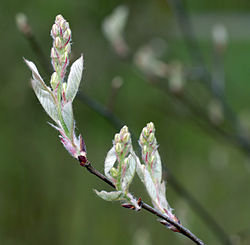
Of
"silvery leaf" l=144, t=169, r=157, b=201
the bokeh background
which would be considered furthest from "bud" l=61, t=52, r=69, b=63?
the bokeh background

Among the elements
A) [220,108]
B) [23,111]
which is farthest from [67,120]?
[23,111]

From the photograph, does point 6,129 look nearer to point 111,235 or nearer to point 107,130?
point 107,130

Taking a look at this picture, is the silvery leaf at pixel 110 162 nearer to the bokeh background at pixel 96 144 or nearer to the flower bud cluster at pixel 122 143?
the flower bud cluster at pixel 122 143

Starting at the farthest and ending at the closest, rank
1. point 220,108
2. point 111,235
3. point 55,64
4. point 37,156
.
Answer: point 37,156 → point 111,235 → point 220,108 → point 55,64

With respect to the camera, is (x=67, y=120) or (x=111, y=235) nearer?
(x=67, y=120)

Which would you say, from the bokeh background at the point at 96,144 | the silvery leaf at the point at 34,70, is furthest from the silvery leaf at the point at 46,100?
the bokeh background at the point at 96,144

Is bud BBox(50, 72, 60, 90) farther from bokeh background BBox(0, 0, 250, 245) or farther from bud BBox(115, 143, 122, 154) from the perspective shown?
bokeh background BBox(0, 0, 250, 245)
